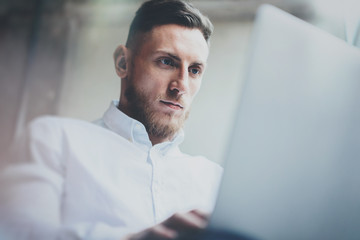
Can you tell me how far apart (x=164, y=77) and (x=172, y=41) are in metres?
0.09

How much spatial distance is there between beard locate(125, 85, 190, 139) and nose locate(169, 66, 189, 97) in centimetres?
1

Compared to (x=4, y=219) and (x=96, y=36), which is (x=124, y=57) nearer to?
(x=96, y=36)

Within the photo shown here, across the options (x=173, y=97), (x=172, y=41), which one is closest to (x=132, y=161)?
(x=173, y=97)

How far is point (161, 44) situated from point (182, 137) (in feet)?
0.78

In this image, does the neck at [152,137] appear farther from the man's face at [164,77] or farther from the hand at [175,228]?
the hand at [175,228]

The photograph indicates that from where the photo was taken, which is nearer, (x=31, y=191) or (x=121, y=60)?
(x=31, y=191)

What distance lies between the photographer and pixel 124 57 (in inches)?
29.1

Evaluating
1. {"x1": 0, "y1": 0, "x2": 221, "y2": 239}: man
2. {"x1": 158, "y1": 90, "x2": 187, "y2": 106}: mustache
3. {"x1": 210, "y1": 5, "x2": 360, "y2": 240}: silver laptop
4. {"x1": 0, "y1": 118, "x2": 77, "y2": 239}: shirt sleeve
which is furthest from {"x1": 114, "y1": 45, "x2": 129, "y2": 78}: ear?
{"x1": 210, "y1": 5, "x2": 360, "y2": 240}: silver laptop

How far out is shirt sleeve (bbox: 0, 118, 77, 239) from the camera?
22.7 inches

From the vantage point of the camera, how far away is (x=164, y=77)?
27.8 inches

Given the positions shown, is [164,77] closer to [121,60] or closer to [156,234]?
[121,60]

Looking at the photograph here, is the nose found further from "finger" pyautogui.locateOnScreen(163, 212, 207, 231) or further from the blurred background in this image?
"finger" pyautogui.locateOnScreen(163, 212, 207, 231)

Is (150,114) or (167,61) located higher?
(167,61)

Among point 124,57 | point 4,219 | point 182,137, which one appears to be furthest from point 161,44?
point 4,219
